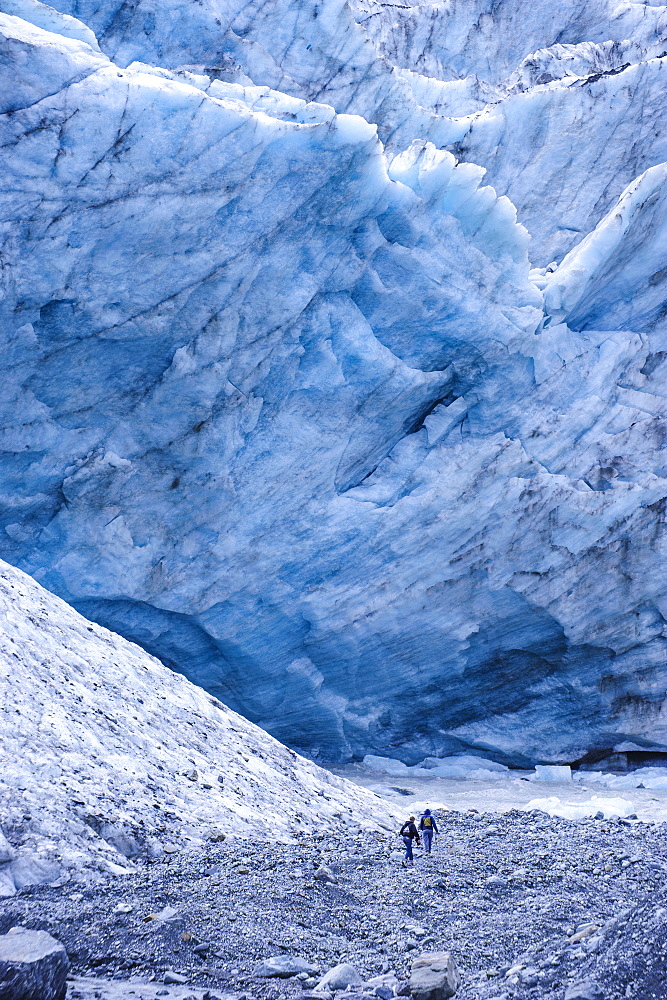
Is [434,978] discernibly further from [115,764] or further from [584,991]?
[115,764]

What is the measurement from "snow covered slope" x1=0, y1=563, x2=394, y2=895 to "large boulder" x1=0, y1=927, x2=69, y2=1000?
153cm

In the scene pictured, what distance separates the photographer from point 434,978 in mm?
3898

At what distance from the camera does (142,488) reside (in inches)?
512

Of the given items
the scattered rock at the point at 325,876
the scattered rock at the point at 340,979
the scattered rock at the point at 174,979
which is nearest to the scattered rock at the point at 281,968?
the scattered rock at the point at 340,979

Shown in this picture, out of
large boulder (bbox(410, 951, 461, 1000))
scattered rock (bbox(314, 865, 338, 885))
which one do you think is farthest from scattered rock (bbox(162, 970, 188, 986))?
scattered rock (bbox(314, 865, 338, 885))

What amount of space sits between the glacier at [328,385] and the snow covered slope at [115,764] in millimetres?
3462

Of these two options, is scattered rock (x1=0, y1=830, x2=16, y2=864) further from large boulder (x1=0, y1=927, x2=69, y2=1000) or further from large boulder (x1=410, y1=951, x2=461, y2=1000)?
large boulder (x1=410, y1=951, x2=461, y2=1000)

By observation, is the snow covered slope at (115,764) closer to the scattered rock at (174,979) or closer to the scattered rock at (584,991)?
the scattered rock at (174,979)

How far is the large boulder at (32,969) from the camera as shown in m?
3.36

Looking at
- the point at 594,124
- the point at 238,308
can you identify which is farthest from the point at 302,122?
the point at 594,124

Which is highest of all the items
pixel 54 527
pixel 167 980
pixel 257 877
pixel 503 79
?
pixel 503 79

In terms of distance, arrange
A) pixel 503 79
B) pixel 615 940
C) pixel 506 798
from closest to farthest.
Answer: pixel 615 940, pixel 506 798, pixel 503 79

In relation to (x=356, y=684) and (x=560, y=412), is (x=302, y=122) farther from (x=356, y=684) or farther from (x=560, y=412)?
(x=356, y=684)

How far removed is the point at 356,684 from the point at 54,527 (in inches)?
215
